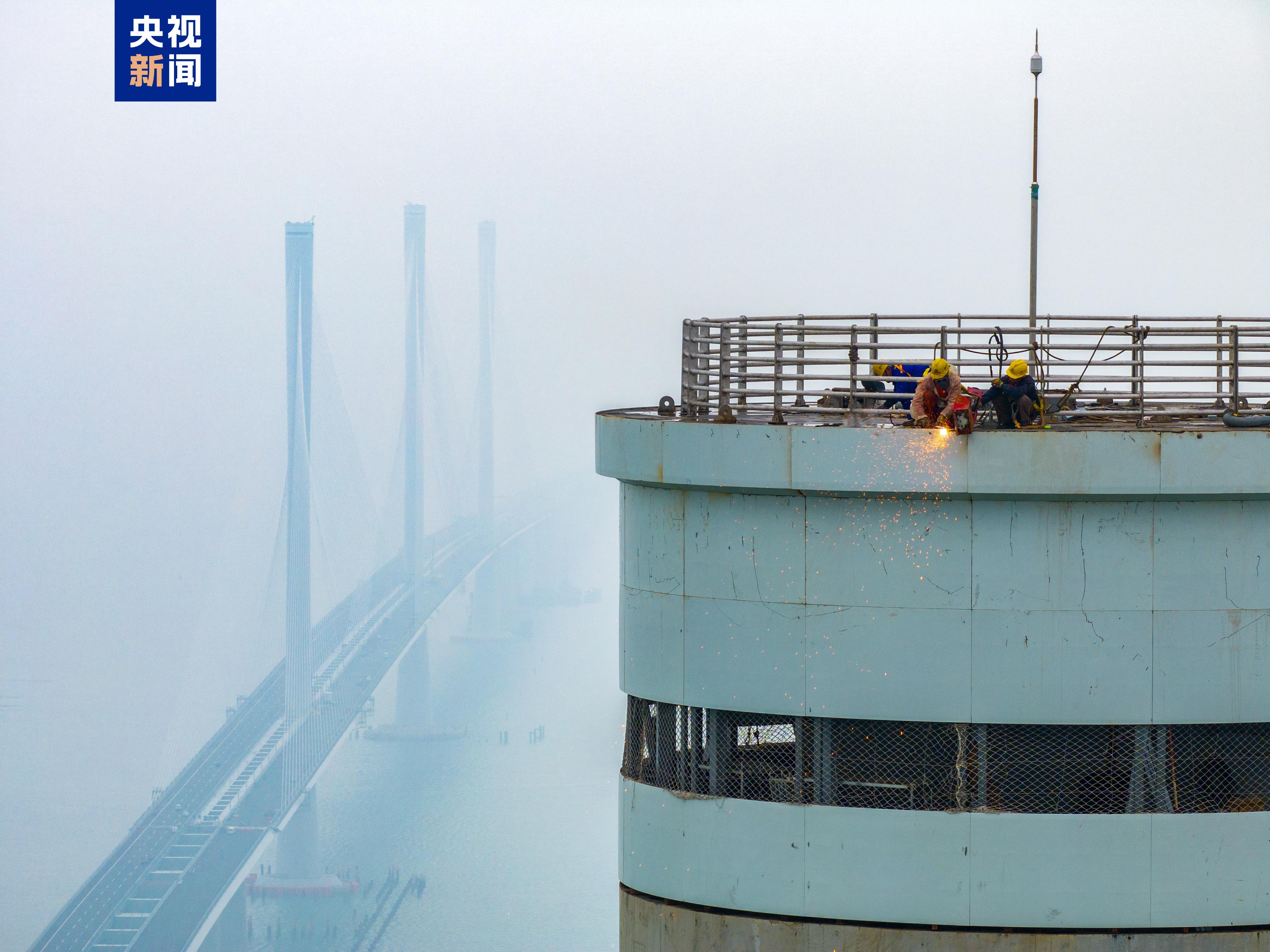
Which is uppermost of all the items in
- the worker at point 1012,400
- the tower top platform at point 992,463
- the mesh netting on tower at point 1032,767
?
the worker at point 1012,400

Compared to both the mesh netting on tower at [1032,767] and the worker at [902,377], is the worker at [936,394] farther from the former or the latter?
the mesh netting on tower at [1032,767]

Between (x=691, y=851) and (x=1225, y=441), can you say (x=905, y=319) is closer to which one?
(x=1225, y=441)

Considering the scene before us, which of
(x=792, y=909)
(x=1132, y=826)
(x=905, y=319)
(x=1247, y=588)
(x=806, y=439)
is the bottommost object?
(x=792, y=909)

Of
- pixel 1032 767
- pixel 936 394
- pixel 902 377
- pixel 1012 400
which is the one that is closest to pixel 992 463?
pixel 936 394

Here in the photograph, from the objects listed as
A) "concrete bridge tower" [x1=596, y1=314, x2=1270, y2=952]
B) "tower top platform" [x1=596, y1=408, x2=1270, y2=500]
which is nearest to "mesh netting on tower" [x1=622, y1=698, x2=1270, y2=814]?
"concrete bridge tower" [x1=596, y1=314, x2=1270, y2=952]

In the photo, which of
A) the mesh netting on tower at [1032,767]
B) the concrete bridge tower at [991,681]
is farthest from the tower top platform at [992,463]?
the mesh netting on tower at [1032,767]

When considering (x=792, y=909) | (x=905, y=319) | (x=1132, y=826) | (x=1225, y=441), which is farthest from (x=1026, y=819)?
(x=905, y=319)
